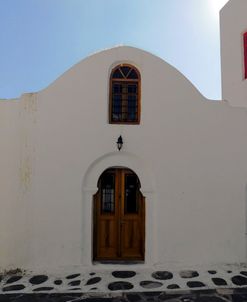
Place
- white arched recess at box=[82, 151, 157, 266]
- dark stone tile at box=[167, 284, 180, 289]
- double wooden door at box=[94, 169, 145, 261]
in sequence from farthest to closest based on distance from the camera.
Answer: double wooden door at box=[94, 169, 145, 261]
white arched recess at box=[82, 151, 157, 266]
dark stone tile at box=[167, 284, 180, 289]

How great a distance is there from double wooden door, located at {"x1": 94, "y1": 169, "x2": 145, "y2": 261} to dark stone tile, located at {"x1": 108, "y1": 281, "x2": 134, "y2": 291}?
94cm

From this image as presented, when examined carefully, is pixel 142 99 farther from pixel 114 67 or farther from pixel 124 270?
pixel 124 270

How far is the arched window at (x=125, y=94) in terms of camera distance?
6.71 metres

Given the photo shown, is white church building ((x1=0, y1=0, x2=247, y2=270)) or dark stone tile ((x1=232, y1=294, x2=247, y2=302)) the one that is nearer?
dark stone tile ((x1=232, y1=294, x2=247, y2=302))

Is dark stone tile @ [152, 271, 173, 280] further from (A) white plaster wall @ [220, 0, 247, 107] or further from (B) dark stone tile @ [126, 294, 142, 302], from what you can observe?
(A) white plaster wall @ [220, 0, 247, 107]

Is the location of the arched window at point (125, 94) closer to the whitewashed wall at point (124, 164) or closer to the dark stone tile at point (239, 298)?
the whitewashed wall at point (124, 164)

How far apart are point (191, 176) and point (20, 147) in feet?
13.8

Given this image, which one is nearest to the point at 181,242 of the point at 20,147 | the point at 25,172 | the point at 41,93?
the point at 25,172

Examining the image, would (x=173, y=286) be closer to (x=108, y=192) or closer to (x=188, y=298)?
(x=188, y=298)

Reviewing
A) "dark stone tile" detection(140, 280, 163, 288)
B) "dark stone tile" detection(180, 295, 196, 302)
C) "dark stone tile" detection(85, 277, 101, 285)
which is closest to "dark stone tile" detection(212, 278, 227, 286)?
"dark stone tile" detection(180, 295, 196, 302)

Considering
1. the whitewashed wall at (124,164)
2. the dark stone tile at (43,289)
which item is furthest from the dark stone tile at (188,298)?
the dark stone tile at (43,289)

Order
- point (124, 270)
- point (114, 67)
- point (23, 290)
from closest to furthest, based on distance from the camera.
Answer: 1. point (23, 290)
2. point (124, 270)
3. point (114, 67)

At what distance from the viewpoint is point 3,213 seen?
21.0ft

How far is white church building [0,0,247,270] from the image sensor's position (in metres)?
6.39
